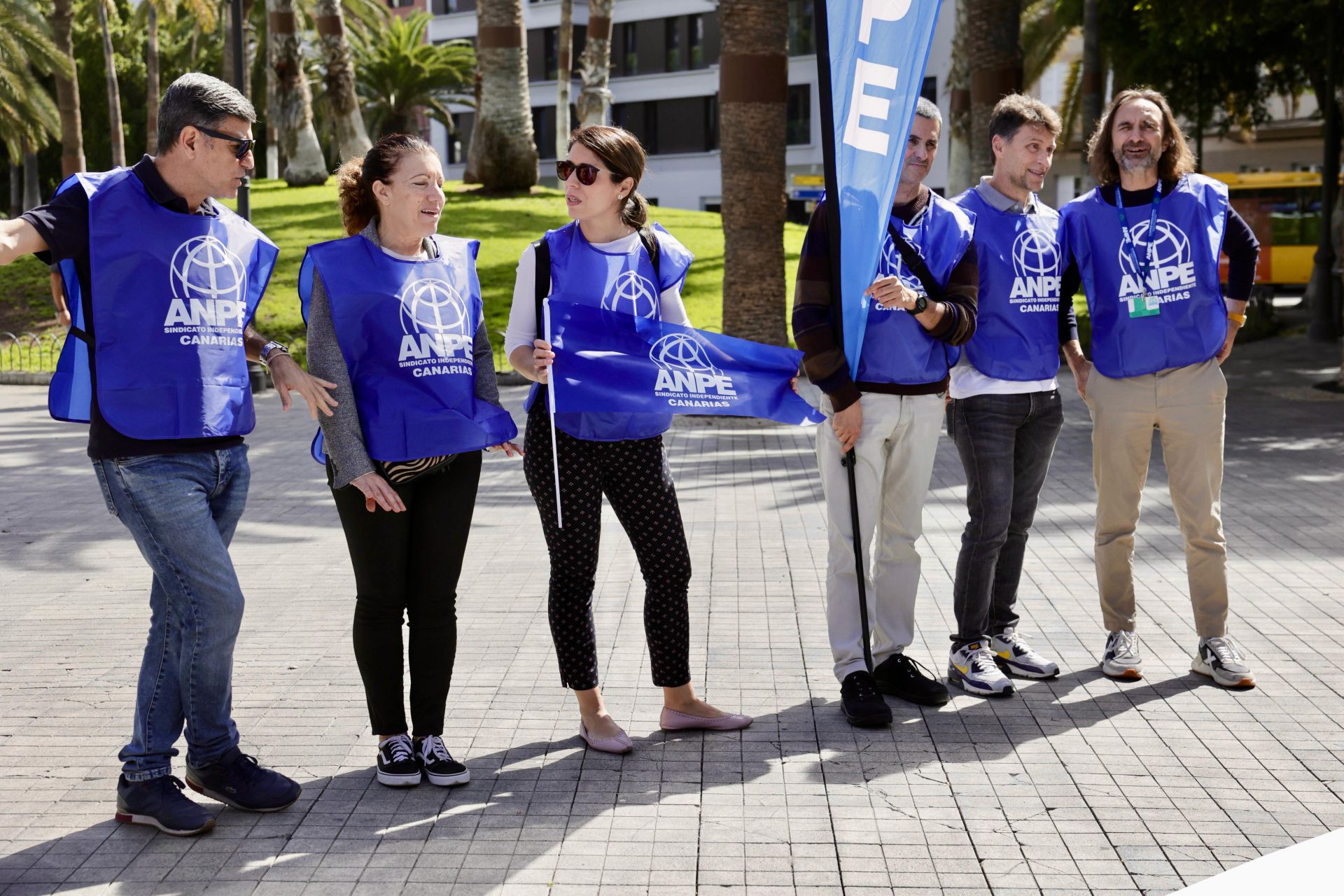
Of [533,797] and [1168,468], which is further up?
[1168,468]

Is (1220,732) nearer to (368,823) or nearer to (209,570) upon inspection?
(368,823)

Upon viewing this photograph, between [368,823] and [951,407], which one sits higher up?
[951,407]

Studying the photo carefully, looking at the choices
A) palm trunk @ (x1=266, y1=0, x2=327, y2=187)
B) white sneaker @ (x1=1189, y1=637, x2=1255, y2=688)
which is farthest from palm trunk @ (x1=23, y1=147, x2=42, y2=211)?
white sneaker @ (x1=1189, y1=637, x2=1255, y2=688)

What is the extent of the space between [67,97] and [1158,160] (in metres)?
27.4

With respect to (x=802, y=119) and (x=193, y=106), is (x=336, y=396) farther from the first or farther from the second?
(x=802, y=119)

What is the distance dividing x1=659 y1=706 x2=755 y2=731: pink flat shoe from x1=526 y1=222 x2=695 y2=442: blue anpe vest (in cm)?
99

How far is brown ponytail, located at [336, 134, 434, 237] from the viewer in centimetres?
412

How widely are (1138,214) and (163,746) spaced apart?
3.88 metres

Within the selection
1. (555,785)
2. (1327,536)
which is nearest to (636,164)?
(555,785)

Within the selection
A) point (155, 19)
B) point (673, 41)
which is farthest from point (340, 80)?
point (673, 41)

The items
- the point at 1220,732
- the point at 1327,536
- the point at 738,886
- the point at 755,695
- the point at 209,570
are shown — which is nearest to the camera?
the point at 738,886

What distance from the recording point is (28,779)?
173 inches

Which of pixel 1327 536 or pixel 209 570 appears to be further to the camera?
pixel 1327 536

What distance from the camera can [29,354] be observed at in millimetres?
19031
